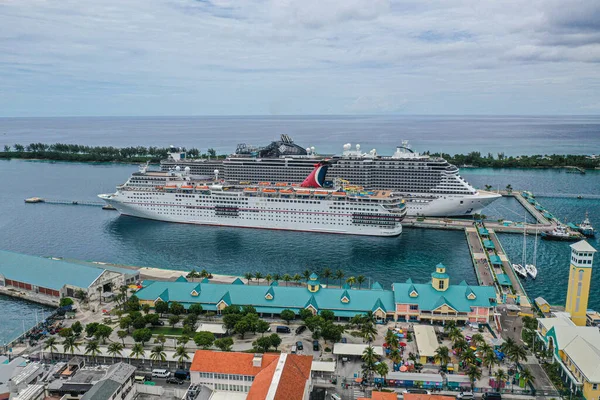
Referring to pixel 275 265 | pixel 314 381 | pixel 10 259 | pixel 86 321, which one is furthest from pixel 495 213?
pixel 10 259

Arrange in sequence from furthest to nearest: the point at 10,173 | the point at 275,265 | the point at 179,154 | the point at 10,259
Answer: the point at 10,173 → the point at 179,154 → the point at 275,265 → the point at 10,259

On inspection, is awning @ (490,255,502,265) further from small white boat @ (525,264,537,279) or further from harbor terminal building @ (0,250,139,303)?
harbor terminal building @ (0,250,139,303)

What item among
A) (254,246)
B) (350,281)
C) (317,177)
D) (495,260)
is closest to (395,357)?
(350,281)

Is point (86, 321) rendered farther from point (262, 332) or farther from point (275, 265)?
point (275, 265)

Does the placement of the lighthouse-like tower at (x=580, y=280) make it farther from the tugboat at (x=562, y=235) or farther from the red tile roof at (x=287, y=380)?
the tugboat at (x=562, y=235)

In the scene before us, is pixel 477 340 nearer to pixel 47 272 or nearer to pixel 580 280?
pixel 580 280

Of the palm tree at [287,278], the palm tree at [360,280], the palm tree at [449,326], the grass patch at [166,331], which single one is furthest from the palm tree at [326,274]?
the grass patch at [166,331]
